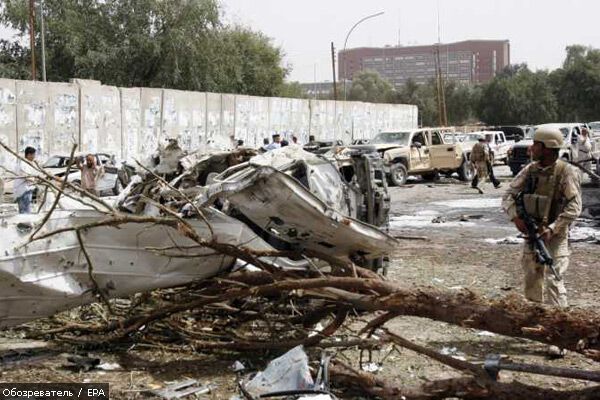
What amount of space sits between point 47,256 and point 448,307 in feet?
8.81

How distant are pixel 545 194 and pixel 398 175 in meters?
15.9

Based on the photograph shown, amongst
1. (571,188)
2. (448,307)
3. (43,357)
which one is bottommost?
(43,357)

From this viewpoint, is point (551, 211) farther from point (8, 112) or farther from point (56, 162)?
point (8, 112)

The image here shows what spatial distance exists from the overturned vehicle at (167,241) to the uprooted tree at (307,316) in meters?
0.04

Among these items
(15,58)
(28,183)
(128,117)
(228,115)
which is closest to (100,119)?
(128,117)

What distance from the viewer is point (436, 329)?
598 centimetres

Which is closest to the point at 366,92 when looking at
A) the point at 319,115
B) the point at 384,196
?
the point at 319,115

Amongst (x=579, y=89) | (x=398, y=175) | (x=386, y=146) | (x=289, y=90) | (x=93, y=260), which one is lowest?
(x=398, y=175)

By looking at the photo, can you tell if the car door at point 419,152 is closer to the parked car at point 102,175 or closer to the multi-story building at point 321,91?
the parked car at point 102,175

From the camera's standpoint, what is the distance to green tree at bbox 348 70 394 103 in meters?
85.4

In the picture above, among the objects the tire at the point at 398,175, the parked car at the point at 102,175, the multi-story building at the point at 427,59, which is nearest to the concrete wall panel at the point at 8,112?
the parked car at the point at 102,175

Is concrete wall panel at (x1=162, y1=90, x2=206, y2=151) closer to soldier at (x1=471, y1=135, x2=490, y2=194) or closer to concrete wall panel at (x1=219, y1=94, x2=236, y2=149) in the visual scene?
concrete wall panel at (x1=219, y1=94, x2=236, y2=149)

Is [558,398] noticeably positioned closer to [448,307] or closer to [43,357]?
[448,307]

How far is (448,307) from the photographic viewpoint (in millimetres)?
4578
